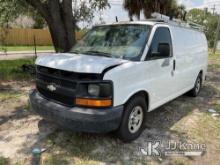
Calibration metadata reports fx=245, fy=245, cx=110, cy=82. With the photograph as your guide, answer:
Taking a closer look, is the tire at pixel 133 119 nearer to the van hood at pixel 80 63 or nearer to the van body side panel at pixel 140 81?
the van body side panel at pixel 140 81

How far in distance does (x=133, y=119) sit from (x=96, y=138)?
70 cm

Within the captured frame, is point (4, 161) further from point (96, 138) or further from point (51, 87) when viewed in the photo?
point (96, 138)

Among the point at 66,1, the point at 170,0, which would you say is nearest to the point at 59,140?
the point at 66,1

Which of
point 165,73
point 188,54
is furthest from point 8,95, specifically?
point 188,54

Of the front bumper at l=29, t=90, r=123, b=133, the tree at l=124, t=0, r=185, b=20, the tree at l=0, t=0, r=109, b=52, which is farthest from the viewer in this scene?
the tree at l=124, t=0, r=185, b=20

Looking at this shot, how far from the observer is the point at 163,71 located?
4676 mm

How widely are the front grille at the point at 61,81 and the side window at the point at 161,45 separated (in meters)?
1.37

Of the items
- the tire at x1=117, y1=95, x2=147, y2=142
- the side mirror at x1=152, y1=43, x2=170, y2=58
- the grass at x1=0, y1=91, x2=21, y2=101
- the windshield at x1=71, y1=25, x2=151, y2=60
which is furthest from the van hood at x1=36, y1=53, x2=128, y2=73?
the grass at x1=0, y1=91, x2=21, y2=101

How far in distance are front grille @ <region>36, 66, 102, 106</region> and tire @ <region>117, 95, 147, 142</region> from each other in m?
0.80

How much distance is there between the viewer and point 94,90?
3.42 m

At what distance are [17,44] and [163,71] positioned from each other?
26.8 meters

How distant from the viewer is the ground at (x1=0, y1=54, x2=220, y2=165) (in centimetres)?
363

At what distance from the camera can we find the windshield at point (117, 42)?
414 centimetres
